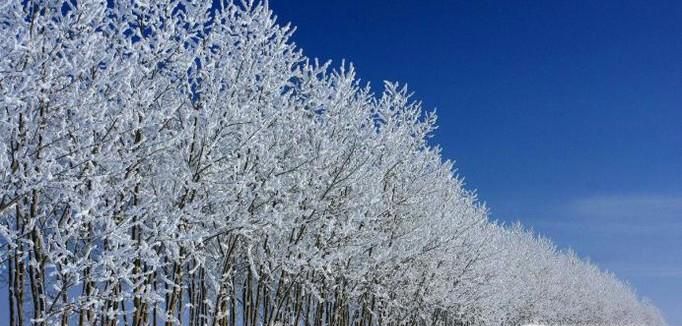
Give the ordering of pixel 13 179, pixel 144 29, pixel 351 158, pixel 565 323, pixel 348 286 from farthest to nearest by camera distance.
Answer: pixel 565 323 → pixel 348 286 → pixel 351 158 → pixel 144 29 → pixel 13 179

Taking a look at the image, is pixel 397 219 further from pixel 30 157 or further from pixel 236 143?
pixel 30 157

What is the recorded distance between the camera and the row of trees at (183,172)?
7.80m

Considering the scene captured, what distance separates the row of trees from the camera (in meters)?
7.80

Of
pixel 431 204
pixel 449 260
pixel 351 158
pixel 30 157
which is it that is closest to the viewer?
pixel 30 157

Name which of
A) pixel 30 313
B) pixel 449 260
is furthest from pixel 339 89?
pixel 449 260

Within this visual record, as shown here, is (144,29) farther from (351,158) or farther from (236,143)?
(351,158)

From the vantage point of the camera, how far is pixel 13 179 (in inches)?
270

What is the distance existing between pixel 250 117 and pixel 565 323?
2375 inches

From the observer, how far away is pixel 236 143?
11.2 m

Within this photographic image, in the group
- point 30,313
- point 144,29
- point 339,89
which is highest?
point 339,89

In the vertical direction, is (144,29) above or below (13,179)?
above

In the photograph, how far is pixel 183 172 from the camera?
9.99 meters

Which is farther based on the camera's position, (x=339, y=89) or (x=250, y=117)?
(x=339, y=89)

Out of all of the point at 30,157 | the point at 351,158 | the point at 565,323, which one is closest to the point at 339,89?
the point at 351,158
